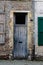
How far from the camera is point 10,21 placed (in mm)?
25750

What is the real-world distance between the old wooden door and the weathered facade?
33 centimetres

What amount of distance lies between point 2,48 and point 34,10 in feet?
9.49

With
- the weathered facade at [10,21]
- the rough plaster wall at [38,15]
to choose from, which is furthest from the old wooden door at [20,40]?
the rough plaster wall at [38,15]

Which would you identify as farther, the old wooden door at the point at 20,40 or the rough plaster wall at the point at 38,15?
the old wooden door at the point at 20,40

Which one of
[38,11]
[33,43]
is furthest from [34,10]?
[33,43]

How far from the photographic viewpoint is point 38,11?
25.8 meters

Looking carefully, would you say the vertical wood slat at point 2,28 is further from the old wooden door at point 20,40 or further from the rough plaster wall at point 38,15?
the rough plaster wall at point 38,15

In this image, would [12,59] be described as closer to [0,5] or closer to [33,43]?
[33,43]

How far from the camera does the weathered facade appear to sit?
2572 cm

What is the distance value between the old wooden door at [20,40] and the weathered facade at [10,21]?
33cm

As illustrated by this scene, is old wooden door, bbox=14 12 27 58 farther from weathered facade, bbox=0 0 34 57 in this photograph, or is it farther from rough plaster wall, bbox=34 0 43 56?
rough plaster wall, bbox=34 0 43 56

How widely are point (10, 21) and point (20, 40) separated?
131 cm

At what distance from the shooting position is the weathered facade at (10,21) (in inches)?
1013

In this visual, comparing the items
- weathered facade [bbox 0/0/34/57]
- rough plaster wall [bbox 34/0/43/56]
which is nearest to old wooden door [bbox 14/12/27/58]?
weathered facade [bbox 0/0/34/57]
